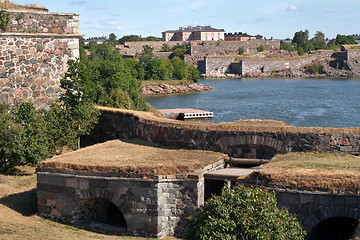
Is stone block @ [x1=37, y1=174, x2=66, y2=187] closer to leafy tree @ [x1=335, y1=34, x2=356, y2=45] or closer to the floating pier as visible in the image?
the floating pier

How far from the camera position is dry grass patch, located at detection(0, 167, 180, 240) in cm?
1288

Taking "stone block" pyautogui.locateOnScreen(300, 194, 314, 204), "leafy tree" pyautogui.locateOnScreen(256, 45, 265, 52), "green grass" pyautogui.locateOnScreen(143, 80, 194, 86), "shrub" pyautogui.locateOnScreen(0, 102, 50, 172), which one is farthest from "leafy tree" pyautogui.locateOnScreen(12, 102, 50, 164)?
"leafy tree" pyautogui.locateOnScreen(256, 45, 265, 52)

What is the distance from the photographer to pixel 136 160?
1484 centimetres

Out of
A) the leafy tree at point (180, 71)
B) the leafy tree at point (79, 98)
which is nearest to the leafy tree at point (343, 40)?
the leafy tree at point (180, 71)

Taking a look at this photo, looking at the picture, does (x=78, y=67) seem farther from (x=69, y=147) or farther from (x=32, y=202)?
(x=32, y=202)

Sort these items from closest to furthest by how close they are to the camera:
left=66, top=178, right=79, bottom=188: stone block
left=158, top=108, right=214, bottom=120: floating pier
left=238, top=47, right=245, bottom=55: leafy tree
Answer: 1. left=66, top=178, right=79, bottom=188: stone block
2. left=158, top=108, right=214, bottom=120: floating pier
3. left=238, top=47, right=245, bottom=55: leafy tree

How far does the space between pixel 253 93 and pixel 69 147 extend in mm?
64650

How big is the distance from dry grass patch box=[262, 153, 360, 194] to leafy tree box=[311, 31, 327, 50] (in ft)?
451

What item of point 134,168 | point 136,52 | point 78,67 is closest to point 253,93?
point 136,52

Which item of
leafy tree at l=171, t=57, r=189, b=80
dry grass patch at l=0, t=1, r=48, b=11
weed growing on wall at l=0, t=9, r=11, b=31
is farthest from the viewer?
leafy tree at l=171, t=57, r=189, b=80

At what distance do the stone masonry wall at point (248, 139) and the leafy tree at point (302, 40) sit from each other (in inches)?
5248

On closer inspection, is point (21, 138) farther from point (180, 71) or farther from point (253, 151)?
point (180, 71)

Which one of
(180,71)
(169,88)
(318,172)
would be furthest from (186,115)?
(318,172)

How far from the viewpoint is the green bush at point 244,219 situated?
34.8ft
